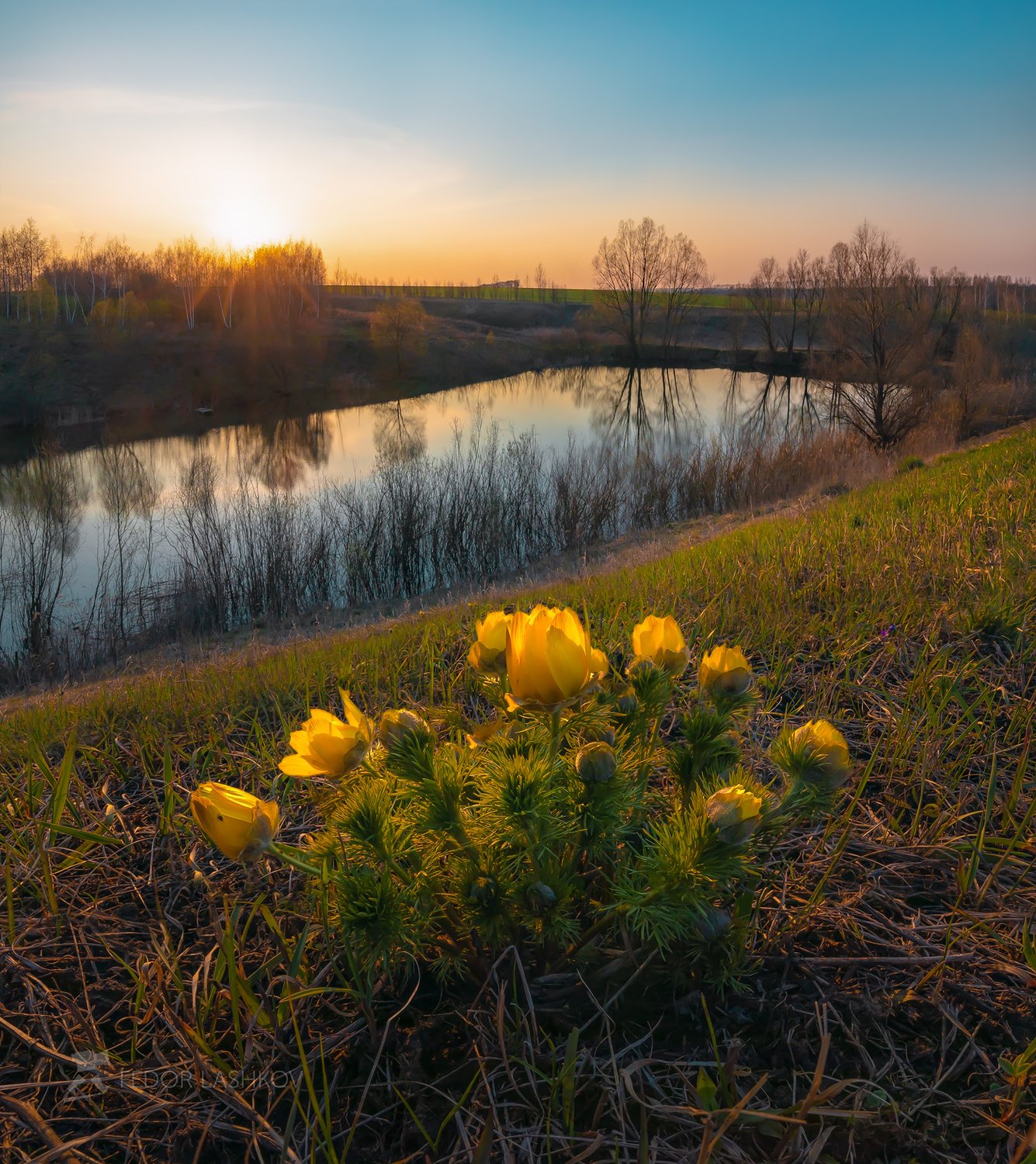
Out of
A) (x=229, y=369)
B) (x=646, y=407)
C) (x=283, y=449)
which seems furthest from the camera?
(x=229, y=369)

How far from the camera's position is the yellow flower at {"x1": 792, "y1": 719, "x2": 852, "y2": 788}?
1189 mm

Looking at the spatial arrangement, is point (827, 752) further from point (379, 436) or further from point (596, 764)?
point (379, 436)

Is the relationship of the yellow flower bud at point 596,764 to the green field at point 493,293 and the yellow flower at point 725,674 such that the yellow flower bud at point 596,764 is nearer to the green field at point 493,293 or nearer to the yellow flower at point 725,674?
the yellow flower at point 725,674

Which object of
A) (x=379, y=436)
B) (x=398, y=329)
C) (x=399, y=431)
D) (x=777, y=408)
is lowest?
(x=379, y=436)

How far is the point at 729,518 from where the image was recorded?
14.1 meters

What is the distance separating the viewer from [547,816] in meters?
1.14

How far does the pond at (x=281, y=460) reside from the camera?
43.9 feet

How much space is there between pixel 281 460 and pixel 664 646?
2603 centimetres

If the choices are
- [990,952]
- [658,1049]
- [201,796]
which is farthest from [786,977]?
[201,796]

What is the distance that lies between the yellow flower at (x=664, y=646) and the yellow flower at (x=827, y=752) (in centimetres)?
26

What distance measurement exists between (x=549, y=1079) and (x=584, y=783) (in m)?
0.47

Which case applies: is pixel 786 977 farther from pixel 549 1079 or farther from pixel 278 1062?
pixel 278 1062

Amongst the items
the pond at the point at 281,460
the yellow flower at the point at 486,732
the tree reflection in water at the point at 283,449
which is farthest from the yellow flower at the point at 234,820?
the tree reflection in water at the point at 283,449

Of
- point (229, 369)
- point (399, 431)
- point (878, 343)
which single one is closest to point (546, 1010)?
point (878, 343)
